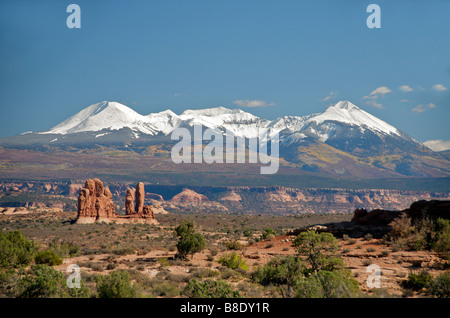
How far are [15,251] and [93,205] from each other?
45.3m

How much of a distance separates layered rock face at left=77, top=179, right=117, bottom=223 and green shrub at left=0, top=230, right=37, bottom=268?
4031 centimetres

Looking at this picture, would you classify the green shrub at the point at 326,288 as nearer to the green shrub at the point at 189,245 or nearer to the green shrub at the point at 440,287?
the green shrub at the point at 440,287

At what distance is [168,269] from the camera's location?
24703 mm

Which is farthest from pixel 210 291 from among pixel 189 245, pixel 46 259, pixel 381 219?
pixel 381 219

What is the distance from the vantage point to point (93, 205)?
222ft

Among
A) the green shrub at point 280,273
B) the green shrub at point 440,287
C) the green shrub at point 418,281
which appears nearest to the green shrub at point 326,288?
the green shrub at point 280,273

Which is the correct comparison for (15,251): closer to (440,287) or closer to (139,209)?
(440,287)

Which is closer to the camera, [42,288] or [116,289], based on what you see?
[116,289]

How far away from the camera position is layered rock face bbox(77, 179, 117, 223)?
66312mm

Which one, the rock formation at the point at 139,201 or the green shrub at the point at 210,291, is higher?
the green shrub at the point at 210,291

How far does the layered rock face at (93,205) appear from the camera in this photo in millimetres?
66312

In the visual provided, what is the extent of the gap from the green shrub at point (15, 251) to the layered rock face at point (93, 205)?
132ft

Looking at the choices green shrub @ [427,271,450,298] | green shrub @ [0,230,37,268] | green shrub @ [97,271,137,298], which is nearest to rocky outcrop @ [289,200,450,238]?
green shrub @ [427,271,450,298]
